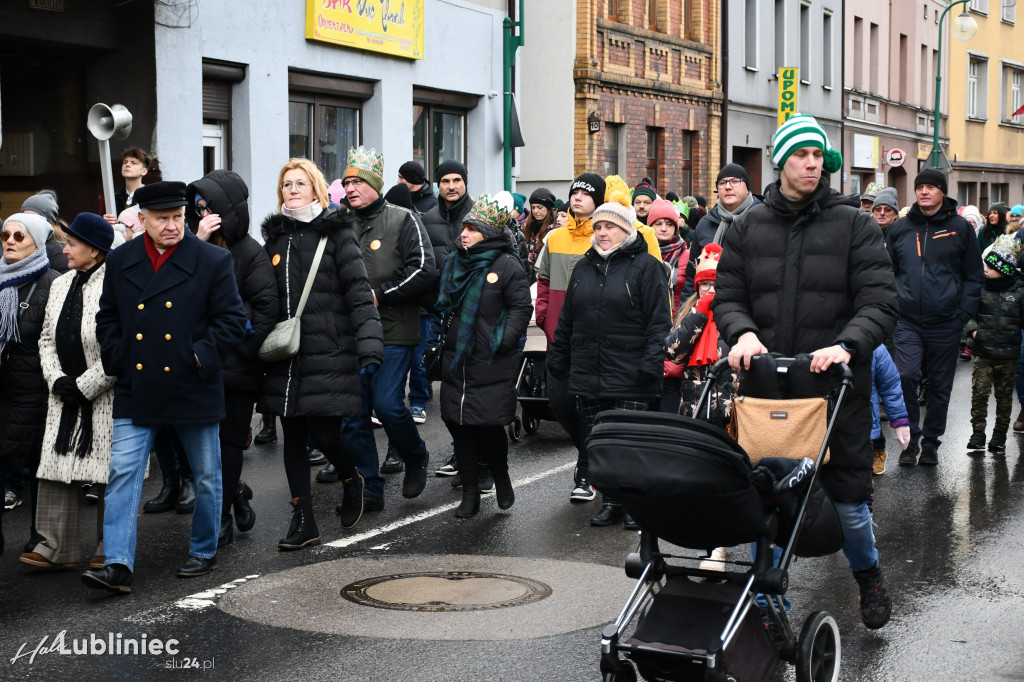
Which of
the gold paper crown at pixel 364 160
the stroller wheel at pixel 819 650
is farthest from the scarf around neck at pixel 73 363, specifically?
the stroller wheel at pixel 819 650

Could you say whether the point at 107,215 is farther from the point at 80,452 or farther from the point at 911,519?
the point at 911,519

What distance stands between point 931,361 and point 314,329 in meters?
5.56

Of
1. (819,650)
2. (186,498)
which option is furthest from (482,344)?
(819,650)

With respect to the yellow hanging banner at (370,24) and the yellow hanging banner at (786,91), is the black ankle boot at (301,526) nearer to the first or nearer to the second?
A: the yellow hanging banner at (370,24)

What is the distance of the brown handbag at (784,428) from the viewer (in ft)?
17.5

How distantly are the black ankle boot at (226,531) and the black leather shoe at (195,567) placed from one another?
24.7 inches

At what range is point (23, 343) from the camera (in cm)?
792

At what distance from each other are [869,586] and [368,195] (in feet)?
15.2

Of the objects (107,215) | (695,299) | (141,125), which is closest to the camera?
(695,299)

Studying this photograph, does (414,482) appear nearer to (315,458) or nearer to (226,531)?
(226,531)

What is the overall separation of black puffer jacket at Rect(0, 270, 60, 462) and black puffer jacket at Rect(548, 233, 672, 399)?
311 centimetres

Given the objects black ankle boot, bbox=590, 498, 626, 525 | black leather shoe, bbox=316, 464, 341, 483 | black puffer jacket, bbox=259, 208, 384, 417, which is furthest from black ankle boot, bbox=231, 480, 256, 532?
black ankle boot, bbox=590, 498, 626, 525

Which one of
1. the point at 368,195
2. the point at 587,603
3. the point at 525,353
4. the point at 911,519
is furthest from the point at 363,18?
the point at 587,603

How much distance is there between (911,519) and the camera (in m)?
9.02
